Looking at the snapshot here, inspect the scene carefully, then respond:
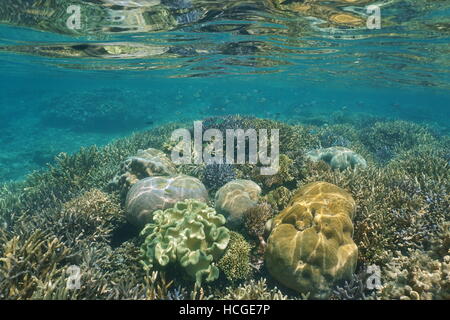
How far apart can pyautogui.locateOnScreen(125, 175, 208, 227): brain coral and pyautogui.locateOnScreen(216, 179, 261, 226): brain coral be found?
72 centimetres

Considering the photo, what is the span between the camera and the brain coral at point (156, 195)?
21.3 ft

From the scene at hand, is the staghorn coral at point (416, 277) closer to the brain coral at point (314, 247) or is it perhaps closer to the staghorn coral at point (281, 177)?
the brain coral at point (314, 247)

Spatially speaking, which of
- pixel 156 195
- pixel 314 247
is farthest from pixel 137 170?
pixel 314 247

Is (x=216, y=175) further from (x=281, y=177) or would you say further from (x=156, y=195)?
(x=156, y=195)

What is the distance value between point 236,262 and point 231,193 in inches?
73.6

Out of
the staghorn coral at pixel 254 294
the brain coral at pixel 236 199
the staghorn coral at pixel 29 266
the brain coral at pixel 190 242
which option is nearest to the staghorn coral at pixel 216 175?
the brain coral at pixel 236 199

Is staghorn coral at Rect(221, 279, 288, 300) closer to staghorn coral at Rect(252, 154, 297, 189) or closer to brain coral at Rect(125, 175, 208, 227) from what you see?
brain coral at Rect(125, 175, 208, 227)

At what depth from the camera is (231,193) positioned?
671cm

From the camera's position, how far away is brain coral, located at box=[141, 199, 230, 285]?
4.86m

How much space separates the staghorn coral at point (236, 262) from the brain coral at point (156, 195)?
197cm

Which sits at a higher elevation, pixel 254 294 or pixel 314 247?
pixel 314 247

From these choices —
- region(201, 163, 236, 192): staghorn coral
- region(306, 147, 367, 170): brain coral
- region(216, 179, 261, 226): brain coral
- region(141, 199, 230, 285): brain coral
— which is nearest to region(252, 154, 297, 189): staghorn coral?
region(216, 179, 261, 226): brain coral
